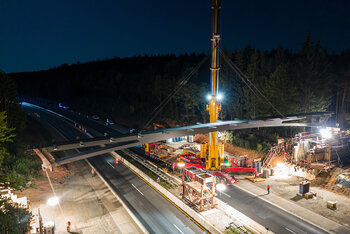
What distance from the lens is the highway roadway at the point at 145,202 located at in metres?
19.1

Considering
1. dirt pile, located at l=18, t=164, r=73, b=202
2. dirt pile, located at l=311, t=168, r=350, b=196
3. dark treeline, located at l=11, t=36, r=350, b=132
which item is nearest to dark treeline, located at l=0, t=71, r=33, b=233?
dirt pile, located at l=18, t=164, r=73, b=202

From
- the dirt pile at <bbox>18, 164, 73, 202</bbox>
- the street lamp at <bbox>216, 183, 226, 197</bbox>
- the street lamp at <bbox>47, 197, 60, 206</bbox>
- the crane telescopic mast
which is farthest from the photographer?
the crane telescopic mast

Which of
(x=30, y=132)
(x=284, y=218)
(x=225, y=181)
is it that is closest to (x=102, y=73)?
(x=30, y=132)

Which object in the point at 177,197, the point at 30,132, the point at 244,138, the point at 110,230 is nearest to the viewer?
the point at 110,230

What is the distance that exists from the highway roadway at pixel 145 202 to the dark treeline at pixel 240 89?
26774mm

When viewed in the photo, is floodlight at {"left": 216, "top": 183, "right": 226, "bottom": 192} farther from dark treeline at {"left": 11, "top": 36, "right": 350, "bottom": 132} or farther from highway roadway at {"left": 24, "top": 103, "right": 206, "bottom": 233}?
dark treeline at {"left": 11, "top": 36, "right": 350, "bottom": 132}

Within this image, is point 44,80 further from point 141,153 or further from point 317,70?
point 317,70

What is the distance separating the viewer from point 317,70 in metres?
41.2

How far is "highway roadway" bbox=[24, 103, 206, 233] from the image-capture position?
19109 millimetres

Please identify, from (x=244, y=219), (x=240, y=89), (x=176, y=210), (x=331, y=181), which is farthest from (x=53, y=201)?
(x=240, y=89)

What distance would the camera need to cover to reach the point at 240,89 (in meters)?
51.3

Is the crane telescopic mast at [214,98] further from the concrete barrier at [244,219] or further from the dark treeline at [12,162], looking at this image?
the dark treeline at [12,162]

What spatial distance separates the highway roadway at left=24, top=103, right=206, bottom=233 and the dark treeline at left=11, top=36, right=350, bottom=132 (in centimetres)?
2677

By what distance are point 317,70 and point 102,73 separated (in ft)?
381
